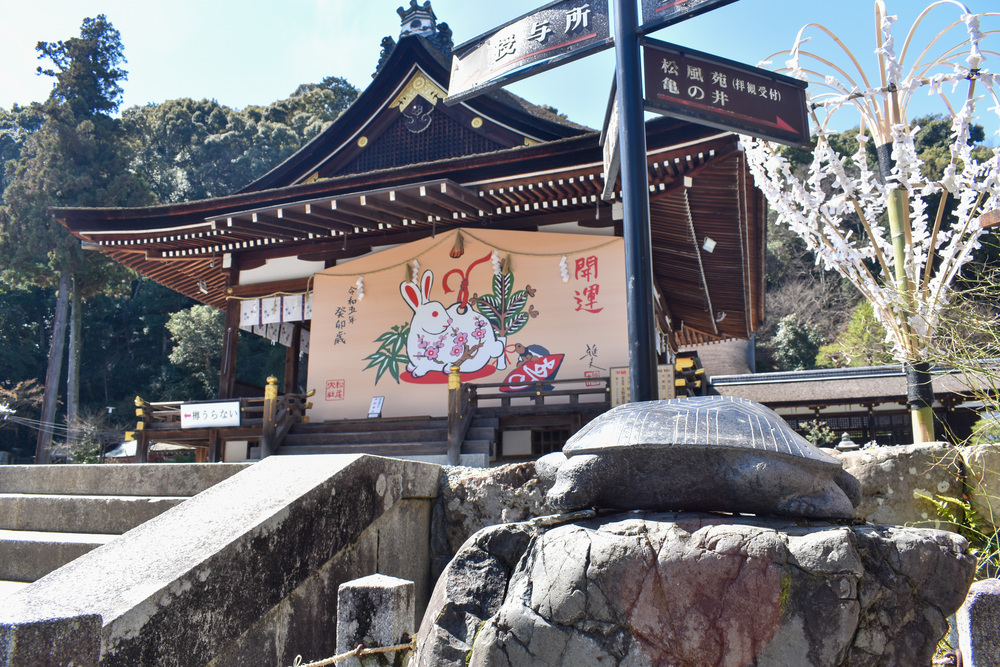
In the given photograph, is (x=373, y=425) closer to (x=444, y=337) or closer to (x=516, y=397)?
(x=444, y=337)

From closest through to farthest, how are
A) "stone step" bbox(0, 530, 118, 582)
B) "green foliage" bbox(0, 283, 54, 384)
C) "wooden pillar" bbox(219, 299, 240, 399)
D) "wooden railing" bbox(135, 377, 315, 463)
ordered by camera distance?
"stone step" bbox(0, 530, 118, 582)
"wooden railing" bbox(135, 377, 315, 463)
"wooden pillar" bbox(219, 299, 240, 399)
"green foliage" bbox(0, 283, 54, 384)

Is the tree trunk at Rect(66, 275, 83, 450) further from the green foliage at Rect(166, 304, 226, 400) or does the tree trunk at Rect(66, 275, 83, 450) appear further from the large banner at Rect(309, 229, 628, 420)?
the large banner at Rect(309, 229, 628, 420)

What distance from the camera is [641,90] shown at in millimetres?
4238

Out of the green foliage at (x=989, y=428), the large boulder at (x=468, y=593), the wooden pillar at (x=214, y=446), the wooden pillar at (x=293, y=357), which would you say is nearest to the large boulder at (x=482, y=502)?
the large boulder at (x=468, y=593)

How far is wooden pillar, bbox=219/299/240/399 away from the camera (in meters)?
11.3

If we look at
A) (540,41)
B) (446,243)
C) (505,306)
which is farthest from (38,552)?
(446,243)

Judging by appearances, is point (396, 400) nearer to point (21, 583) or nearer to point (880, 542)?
point (21, 583)

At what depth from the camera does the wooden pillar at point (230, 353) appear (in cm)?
1127

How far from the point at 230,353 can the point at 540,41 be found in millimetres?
8740

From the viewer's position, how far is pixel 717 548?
2650 mm

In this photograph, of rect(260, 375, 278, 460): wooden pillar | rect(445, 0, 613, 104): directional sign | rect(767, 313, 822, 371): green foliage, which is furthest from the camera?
rect(767, 313, 822, 371): green foliage

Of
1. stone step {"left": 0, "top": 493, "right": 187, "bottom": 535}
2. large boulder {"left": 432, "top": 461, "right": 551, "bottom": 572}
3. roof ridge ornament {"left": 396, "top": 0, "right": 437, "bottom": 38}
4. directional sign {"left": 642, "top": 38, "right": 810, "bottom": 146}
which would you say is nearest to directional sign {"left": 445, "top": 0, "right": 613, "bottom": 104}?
directional sign {"left": 642, "top": 38, "right": 810, "bottom": 146}

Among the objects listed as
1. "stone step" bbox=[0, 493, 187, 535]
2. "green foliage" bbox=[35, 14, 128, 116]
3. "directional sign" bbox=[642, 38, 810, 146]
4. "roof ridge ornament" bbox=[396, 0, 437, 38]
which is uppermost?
"green foliage" bbox=[35, 14, 128, 116]

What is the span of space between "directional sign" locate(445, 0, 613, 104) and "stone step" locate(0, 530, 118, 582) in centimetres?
398
